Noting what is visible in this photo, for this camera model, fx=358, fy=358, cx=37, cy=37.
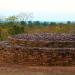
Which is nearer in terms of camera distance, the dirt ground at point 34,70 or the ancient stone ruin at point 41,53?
the dirt ground at point 34,70

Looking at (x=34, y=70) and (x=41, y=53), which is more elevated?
(x=41, y=53)

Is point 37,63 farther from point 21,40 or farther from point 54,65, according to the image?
point 21,40

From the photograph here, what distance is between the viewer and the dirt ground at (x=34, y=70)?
10328 mm

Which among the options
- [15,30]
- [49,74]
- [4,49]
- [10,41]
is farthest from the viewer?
[15,30]

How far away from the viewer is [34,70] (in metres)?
10.7

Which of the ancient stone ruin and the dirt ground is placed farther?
the ancient stone ruin

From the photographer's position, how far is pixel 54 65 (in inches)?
446

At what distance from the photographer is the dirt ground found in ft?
33.9

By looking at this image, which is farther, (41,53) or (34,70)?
(41,53)

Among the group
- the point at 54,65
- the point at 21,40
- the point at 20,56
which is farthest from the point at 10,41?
the point at 54,65

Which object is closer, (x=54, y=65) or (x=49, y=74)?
(x=49, y=74)

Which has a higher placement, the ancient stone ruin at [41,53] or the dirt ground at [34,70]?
the ancient stone ruin at [41,53]

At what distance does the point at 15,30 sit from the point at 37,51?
8.65m

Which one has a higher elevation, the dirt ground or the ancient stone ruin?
the ancient stone ruin
